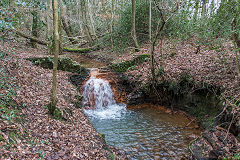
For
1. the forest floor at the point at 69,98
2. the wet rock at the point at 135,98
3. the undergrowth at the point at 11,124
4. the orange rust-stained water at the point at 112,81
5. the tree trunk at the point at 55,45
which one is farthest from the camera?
the orange rust-stained water at the point at 112,81

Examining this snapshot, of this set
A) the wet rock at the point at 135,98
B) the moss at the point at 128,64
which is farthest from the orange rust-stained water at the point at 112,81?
the moss at the point at 128,64

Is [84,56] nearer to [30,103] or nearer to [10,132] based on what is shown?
[30,103]

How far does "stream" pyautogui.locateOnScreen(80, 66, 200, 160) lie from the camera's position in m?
5.96

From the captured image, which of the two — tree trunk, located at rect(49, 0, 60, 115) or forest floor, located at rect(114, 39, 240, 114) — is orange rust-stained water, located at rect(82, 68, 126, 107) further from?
tree trunk, located at rect(49, 0, 60, 115)

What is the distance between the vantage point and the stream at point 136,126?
5957mm

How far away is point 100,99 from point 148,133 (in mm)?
4281

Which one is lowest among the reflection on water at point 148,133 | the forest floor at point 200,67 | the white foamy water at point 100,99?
the reflection on water at point 148,133

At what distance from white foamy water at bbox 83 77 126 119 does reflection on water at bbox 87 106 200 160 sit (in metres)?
0.61

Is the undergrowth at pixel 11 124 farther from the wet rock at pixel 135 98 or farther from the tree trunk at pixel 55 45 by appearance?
the wet rock at pixel 135 98

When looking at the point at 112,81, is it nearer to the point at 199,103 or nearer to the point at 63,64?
the point at 63,64

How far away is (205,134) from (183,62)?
16.1 ft

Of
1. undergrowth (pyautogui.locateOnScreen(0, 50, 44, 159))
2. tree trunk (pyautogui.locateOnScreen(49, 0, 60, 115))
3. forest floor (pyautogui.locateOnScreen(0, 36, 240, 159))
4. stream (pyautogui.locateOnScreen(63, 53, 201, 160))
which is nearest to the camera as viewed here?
undergrowth (pyautogui.locateOnScreen(0, 50, 44, 159))

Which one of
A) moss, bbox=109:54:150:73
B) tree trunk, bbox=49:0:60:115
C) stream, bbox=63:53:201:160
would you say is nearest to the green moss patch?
stream, bbox=63:53:201:160

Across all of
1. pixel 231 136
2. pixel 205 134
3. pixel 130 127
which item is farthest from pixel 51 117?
pixel 231 136
